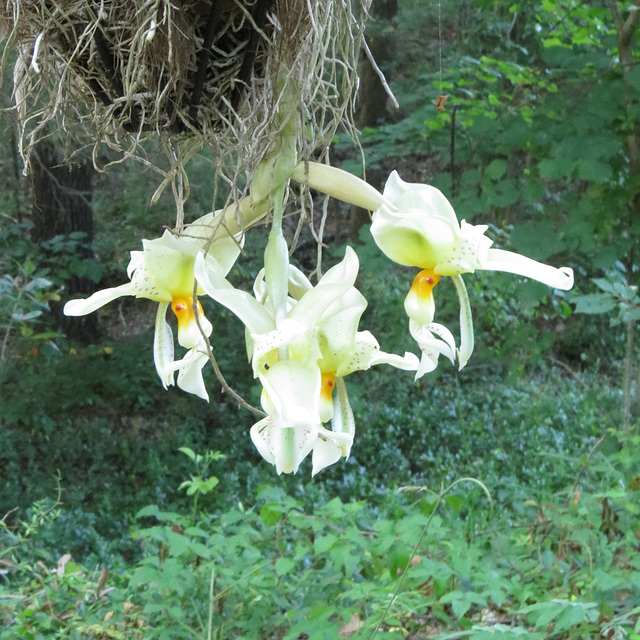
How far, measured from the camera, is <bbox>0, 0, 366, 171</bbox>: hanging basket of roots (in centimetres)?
61

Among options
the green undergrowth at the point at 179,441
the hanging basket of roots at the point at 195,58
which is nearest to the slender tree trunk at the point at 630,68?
the green undergrowth at the point at 179,441

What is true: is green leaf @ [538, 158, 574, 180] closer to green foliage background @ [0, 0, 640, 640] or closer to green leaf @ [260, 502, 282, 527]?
green foliage background @ [0, 0, 640, 640]

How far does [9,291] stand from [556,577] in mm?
1913

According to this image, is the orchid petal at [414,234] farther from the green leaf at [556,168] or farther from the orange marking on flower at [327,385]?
the green leaf at [556,168]

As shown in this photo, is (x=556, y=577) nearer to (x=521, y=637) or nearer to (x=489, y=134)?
(x=521, y=637)

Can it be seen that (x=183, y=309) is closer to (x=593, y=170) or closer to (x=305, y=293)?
(x=305, y=293)

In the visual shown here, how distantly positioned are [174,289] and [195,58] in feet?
0.67

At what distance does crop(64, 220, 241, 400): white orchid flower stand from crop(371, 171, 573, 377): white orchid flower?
5.0 inches

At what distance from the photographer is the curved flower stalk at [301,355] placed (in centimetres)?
49

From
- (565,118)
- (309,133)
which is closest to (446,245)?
(309,133)

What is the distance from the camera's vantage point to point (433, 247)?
53 centimetres

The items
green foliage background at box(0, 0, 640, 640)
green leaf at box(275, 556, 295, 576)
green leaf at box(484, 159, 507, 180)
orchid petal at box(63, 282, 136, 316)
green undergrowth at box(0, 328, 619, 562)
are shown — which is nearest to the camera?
orchid petal at box(63, 282, 136, 316)

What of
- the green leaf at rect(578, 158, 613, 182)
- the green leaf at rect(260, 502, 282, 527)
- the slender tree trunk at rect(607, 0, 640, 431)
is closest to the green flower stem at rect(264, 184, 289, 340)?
the green leaf at rect(260, 502, 282, 527)

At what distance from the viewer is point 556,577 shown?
143 cm
